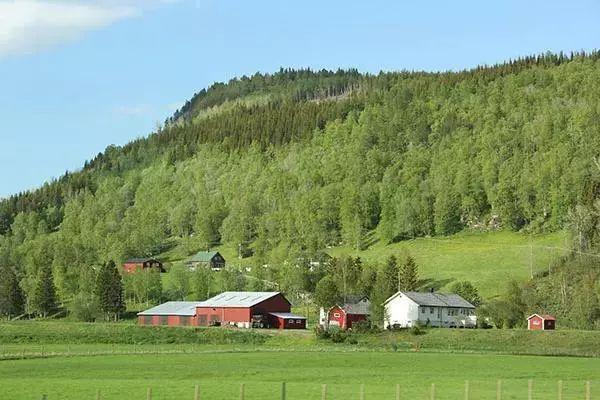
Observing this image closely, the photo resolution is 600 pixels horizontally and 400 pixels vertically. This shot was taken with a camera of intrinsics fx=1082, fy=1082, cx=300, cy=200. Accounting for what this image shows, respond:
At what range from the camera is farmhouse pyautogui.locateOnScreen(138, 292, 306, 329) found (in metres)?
138

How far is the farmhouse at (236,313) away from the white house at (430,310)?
41.6ft

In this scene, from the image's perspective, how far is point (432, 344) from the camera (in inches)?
3942

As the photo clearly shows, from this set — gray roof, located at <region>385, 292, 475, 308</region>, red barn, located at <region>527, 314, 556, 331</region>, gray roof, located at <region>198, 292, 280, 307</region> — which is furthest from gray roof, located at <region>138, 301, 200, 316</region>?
red barn, located at <region>527, 314, 556, 331</region>

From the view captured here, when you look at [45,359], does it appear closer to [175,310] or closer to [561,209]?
[175,310]

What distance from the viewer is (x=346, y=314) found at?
13612 centimetres

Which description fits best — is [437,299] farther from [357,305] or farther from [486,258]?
[486,258]

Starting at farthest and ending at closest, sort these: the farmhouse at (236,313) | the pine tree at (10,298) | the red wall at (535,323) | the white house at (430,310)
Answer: the pine tree at (10,298) → the farmhouse at (236,313) → the white house at (430,310) → the red wall at (535,323)

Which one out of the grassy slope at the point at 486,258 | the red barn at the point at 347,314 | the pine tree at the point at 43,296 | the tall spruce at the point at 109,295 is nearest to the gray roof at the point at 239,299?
the red barn at the point at 347,314

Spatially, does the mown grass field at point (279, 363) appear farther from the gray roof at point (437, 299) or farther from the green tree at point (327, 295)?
the green tree at point (327, 295)

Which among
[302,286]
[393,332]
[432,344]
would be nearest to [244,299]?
[302,286]

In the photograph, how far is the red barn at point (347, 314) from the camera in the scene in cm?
13612

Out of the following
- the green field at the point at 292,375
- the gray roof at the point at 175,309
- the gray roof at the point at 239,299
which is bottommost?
the green field at the point at 292,375

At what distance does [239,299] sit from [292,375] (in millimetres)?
80034

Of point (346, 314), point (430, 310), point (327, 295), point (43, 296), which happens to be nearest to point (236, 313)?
point (327, 295)
